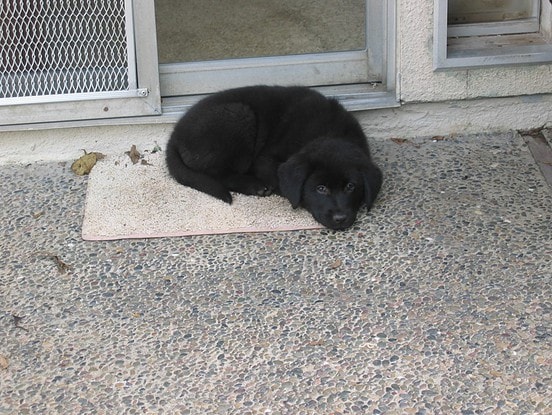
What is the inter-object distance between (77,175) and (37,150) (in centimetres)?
34

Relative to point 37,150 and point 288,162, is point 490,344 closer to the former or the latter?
point 288,162

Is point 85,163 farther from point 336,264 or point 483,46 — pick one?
point 483,46

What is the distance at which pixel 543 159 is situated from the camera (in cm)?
520

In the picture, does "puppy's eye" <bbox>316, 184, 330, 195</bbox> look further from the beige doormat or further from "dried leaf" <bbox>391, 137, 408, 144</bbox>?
"dried leaf" <bbox>391, 137, 408, 144</bbox>

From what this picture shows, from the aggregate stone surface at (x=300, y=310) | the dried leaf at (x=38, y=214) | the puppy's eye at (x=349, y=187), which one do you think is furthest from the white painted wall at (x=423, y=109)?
the puppy's eye at (x=349, y=187)

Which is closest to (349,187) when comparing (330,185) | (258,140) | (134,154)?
Answer: (330,185)

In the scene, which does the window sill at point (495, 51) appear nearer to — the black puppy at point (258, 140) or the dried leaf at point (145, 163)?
the black puppy at point (258, 140)

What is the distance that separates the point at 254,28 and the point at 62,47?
1269mm

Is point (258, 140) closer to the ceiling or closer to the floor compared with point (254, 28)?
closer to the floor

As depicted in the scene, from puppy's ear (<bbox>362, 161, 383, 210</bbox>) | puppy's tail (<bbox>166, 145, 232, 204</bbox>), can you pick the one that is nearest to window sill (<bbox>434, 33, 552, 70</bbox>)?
puppy's ear (<bbox>362, 161, 383, 210</bbox>)

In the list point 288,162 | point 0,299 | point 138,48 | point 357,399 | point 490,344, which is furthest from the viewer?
point 138,48

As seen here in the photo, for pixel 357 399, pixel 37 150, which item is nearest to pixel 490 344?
pixel 357 399

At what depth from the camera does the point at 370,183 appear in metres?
4.63

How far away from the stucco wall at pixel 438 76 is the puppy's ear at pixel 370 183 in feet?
2.92
